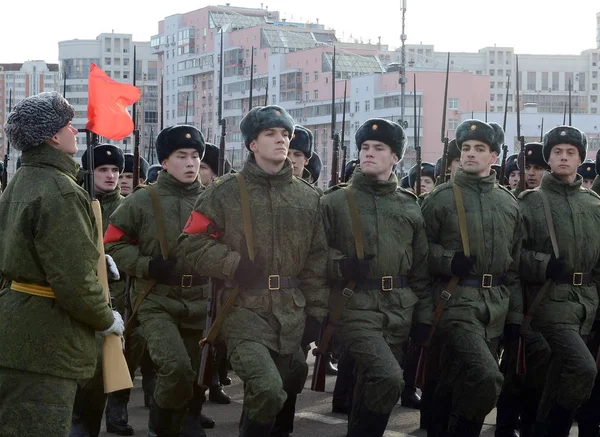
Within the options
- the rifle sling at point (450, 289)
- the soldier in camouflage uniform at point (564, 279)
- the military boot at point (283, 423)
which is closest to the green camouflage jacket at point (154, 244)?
the military boot at point (283, 423)

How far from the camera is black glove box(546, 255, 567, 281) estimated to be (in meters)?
8.69

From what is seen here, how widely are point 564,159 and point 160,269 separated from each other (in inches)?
118

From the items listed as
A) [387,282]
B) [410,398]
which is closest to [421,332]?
[387,282]

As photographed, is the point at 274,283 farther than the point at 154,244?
No

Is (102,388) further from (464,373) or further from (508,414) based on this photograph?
(508,414)

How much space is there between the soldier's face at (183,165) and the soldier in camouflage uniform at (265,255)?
1.28m

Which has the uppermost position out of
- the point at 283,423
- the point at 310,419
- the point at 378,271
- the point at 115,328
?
the point at 378,271

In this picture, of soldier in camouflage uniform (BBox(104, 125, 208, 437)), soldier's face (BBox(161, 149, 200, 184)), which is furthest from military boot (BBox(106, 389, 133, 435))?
soldier's face (BBox(161, 149, 200, 184))

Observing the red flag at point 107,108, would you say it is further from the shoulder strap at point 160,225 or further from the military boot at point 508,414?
the military boot at point 508,414

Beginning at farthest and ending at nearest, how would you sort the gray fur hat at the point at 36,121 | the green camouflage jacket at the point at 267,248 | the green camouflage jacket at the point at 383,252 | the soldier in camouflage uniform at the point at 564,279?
the soldier in camouflage uniform at the point at 564,279, the green camouflage jacket at the point at 383,252, the green camouflage jacket at the point at 267,248, the gray fur hat at the point at 36,121

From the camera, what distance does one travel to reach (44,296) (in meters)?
6.08

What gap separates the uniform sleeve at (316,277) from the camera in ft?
25.5

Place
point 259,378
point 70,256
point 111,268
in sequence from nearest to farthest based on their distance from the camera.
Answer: point 70,256, point 111,268, point 259,378

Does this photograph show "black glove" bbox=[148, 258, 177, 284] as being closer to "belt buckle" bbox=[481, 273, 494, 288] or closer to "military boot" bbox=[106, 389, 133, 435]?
"military boot" bbox=[106, 389, 133, 435]
